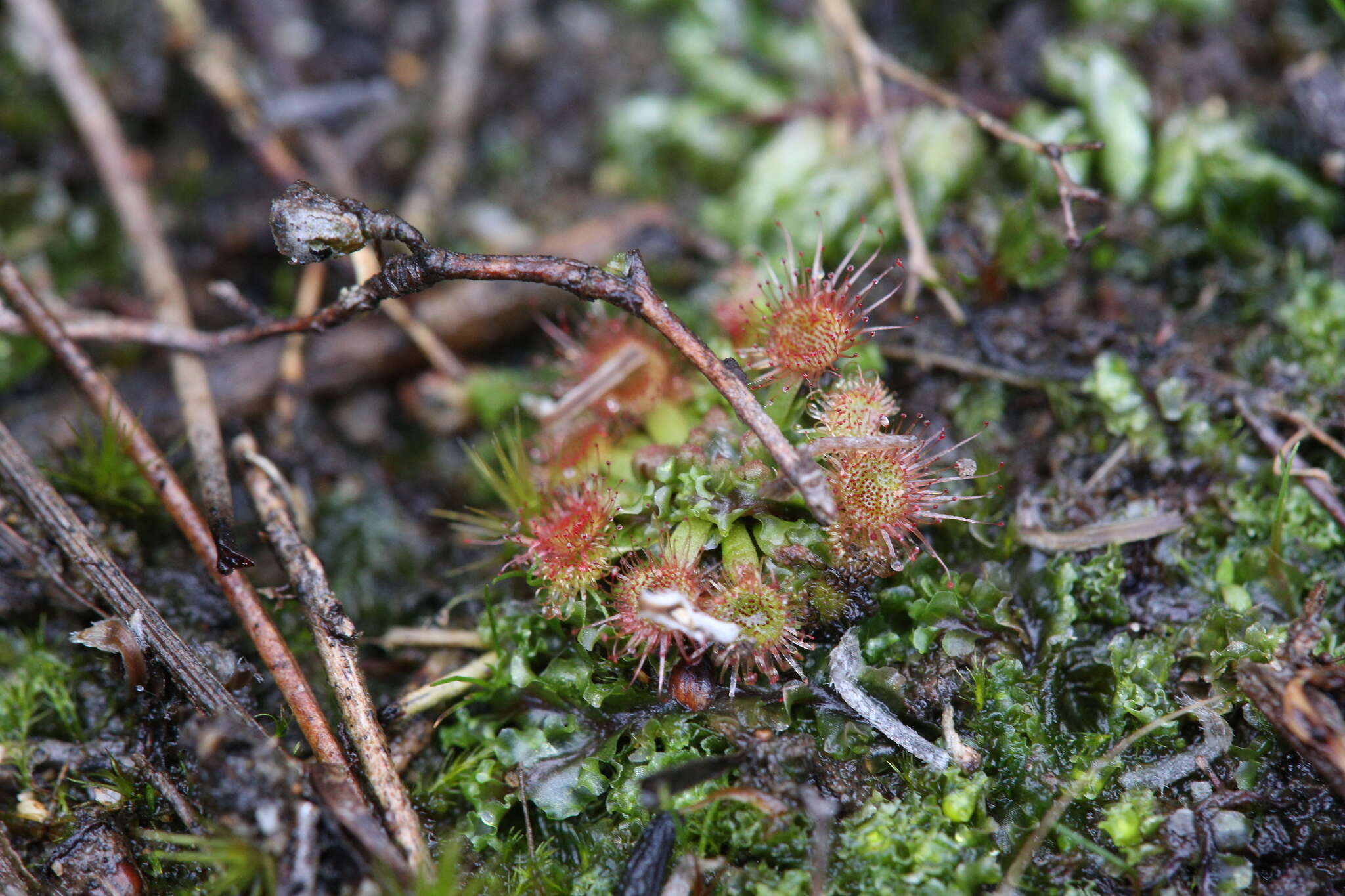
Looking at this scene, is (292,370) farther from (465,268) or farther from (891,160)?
(891,160)

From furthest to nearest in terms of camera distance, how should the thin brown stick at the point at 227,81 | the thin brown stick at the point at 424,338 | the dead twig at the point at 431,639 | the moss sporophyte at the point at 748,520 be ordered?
the thin brown stick at the point at 227,81 < the thin brown stick at the point at 424,338 < the dead twig at the point at 431,639 < the moss sporophyte at the point at 748,520

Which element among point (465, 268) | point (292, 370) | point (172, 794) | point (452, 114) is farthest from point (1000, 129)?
point (172, 794)

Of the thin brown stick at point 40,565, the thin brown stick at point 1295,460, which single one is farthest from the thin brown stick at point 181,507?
the thin brown stick at point 1295,460

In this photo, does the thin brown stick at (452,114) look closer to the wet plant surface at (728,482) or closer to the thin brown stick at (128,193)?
the wet plant surface at (728,482)

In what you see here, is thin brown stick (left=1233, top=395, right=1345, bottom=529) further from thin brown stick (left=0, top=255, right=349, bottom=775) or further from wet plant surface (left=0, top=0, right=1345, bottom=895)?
thin brown stick (left=0, top=255, right=349, bottom=775)

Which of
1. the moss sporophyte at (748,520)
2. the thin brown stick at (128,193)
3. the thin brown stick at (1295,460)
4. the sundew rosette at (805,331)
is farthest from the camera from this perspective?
the thin brown stick at (128,193)

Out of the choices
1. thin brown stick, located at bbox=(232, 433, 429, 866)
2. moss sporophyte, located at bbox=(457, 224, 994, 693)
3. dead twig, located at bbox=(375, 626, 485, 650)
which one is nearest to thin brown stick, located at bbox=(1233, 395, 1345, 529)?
moss sporophyte, located at bbox=(457, 224, 994, 693)
